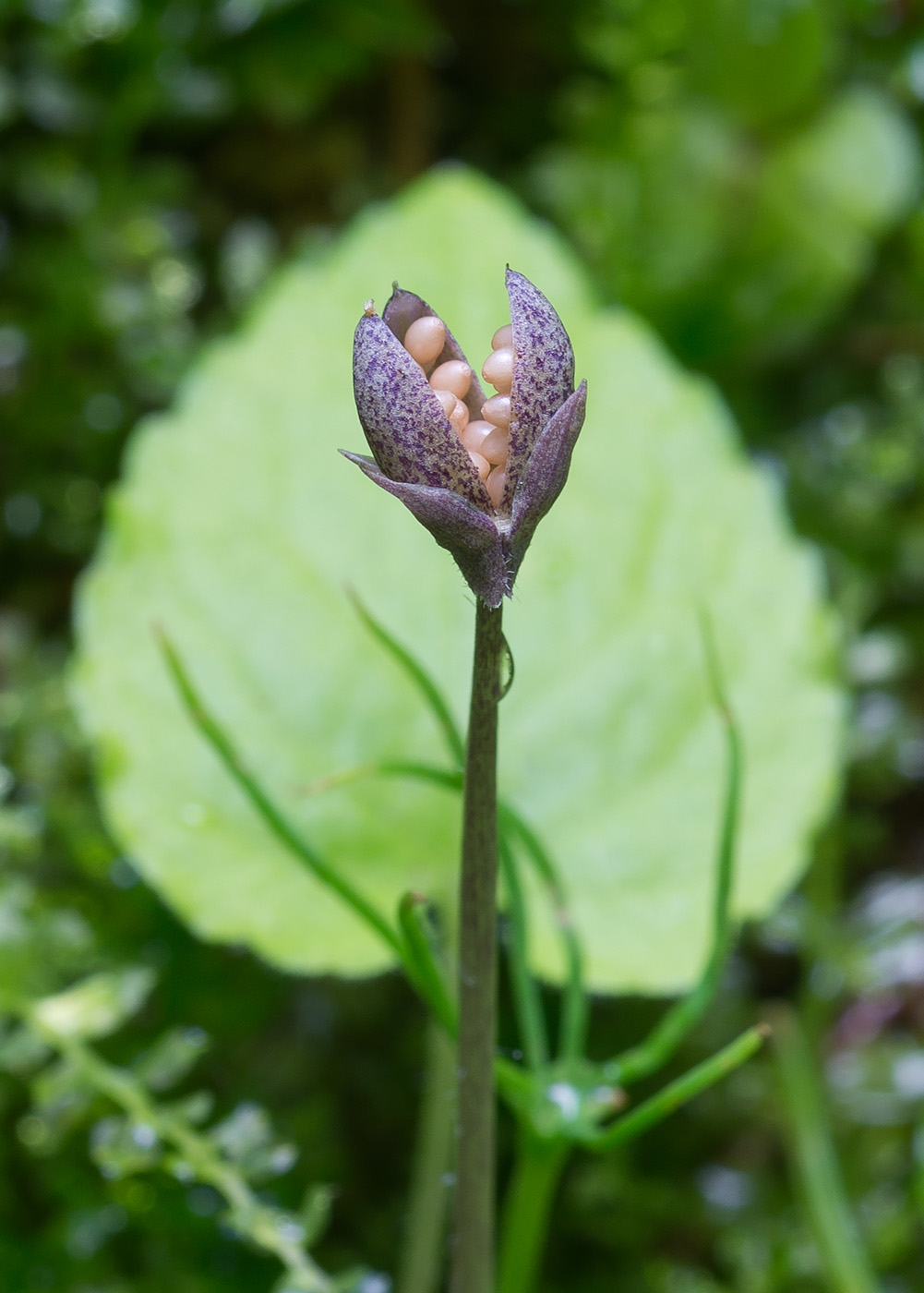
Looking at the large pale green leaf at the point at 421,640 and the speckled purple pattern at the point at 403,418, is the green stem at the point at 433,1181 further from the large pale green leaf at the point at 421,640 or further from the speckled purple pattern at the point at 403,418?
the speckled purple pattern at the point at 403,418

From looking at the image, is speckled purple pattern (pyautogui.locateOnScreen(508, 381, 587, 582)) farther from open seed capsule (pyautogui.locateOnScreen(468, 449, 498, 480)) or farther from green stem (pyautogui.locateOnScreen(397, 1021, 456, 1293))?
green stem (pyautogui.locateOnScreen(397, 1021, 456, 1293))

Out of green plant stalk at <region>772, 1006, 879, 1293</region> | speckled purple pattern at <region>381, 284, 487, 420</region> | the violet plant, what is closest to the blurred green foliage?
green plant stalk at <region>772, 1006, 879, 1293</region>

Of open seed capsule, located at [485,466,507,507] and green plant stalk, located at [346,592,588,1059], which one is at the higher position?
open seed capsule, located at [485,466,507,507]

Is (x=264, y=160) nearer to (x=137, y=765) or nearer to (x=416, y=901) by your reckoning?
(x=137, y=765)

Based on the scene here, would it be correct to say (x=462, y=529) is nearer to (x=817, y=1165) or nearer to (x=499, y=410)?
(x=499, y=410)

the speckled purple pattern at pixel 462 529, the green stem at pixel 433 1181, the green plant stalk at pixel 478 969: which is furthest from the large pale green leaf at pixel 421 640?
the speckled purple pattern at pixel 462 529

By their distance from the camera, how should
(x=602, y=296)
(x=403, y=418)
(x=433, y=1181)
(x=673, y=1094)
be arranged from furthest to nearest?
(x=602, y=296) < (x=433, y=1181) < (x=673, y=1094) < (x=403, y=418)

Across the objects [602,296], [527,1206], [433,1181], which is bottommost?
[433,1181]

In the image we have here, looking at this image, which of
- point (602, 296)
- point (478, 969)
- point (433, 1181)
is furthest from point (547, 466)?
point (602, 296)
